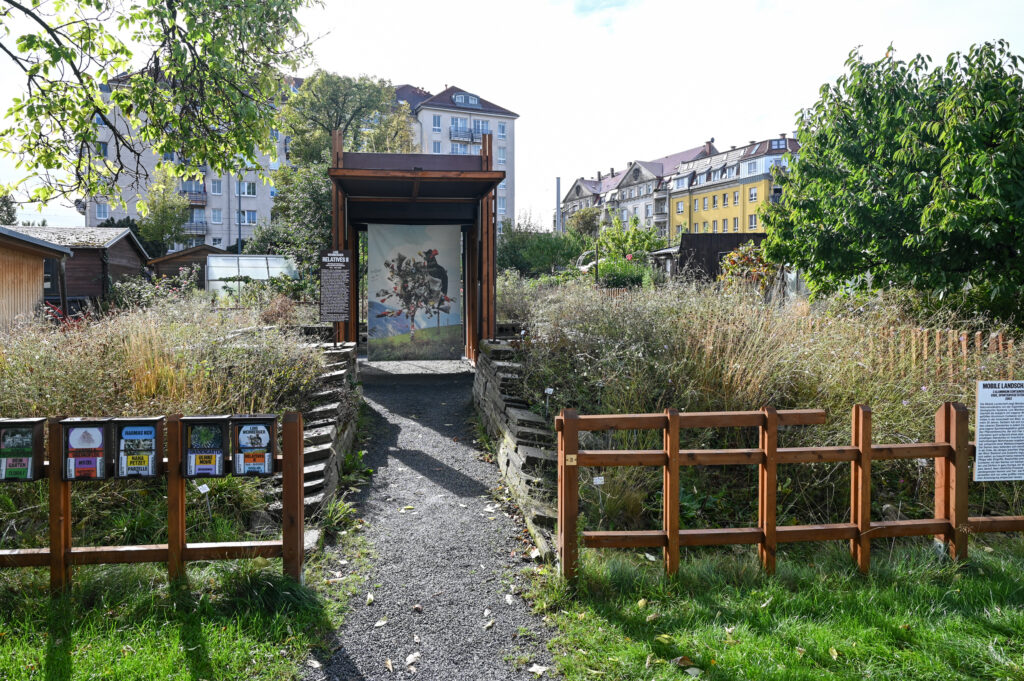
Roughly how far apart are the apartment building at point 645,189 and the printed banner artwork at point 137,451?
234ft

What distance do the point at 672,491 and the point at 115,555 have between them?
10.4 feet

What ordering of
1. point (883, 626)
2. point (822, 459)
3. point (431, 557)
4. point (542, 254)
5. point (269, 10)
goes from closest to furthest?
1. point (883, 626)
2. point (822, 459)
3. point (431, 557)
4. point (269, 10)
5. point (542, 254)

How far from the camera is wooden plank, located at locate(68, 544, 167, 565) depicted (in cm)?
379

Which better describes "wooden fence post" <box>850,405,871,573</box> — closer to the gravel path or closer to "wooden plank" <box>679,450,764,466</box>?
"wooden plank" <box>679,450,764,466</box>

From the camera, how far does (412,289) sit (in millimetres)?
12516

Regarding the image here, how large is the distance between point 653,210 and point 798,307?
73034 millimetres

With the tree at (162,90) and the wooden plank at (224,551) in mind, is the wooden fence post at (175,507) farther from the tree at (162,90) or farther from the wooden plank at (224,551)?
the tree at (162,90)

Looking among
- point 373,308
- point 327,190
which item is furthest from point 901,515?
point 327,190

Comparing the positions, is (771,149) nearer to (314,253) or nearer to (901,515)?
(314,253)

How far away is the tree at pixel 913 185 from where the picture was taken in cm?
764

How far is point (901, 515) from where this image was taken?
207 inches

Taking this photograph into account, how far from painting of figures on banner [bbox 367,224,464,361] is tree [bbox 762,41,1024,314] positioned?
18.4 ft

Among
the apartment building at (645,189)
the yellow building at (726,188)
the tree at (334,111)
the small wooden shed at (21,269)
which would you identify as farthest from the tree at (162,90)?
the apartment building at (645,189)

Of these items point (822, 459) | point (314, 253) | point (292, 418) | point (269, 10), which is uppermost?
point (269, 10)
